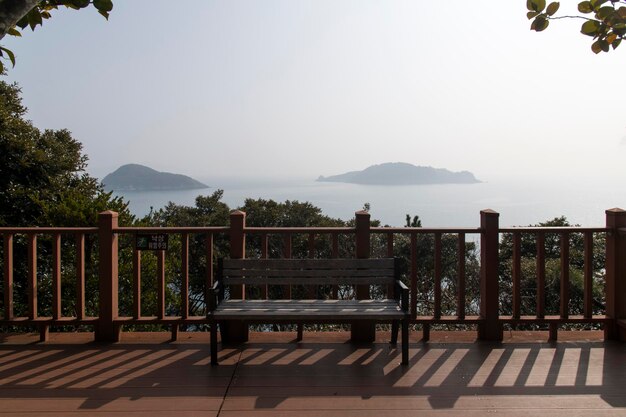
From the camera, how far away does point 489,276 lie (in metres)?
5.05

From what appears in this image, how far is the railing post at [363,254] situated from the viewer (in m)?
4.98

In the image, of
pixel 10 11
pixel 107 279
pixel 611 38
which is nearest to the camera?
pixel 10 11

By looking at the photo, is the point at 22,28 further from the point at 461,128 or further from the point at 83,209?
the point at 461,128

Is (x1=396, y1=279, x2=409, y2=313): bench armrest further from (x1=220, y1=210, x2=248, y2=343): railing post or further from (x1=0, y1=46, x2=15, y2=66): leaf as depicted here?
(x1=0, y1=46, x2=15, y2=66): leaf

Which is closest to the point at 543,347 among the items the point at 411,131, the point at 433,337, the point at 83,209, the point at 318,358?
the point at 433,337

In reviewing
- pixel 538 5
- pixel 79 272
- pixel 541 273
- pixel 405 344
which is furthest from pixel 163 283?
pixel 538 5

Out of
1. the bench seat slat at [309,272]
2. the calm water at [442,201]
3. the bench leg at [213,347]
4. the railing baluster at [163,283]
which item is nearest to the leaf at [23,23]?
the railing baluster at [163,283]

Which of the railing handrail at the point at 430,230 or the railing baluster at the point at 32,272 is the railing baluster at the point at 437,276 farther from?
the railing baluster at the point at 32,272

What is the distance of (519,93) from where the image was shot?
18.6m

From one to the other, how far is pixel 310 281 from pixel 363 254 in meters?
0.53

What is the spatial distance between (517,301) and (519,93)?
15071 millimetres

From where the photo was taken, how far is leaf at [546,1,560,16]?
3.21m

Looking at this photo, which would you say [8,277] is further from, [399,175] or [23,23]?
[399,175]

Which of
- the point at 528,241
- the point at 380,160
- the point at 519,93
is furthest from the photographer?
the point at 380,160
